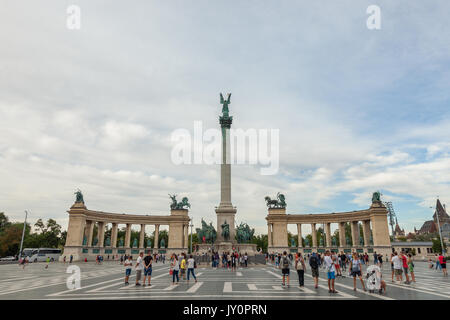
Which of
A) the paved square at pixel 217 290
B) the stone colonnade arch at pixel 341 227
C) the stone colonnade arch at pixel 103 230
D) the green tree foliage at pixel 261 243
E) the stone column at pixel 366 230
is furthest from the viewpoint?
the green tree foliage at pixel 261 243

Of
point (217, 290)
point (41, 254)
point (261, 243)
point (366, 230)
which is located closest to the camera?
point (217, 290)

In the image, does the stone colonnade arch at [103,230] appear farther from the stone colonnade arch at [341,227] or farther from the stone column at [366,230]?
the stone column at [366,230]

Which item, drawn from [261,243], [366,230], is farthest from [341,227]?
[261,243]

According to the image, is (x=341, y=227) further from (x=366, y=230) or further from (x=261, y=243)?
(x=261, y=243)

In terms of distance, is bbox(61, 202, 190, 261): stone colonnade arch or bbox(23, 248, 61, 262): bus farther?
bbox(61, 202, 190, 261): stone colonnade arch

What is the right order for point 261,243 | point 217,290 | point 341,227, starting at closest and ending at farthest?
point 217,290 < point 341,227 < point 261,243

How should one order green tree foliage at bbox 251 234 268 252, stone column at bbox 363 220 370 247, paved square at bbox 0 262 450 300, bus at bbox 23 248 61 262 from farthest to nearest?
green tree foliage at bbox 251 234 268 252 < stone column at bbox 363 220 370 247 < bus at bbox 23 248 61 262 < paved square at bbox 0 262 450 300

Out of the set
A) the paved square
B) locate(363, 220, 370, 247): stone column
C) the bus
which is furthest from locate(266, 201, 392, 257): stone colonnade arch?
the bus

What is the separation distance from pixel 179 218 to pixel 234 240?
2947cm

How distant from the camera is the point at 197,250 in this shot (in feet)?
170

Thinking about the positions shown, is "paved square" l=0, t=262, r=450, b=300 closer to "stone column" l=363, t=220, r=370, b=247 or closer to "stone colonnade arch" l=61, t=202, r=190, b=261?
"stone colonnade arch" l=61, t=202, r=190, b=261

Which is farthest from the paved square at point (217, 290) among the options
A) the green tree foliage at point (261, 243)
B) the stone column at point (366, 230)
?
the green tree foliage at point (261, 243)
